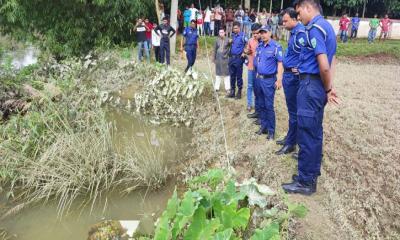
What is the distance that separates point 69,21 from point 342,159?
28.9 ft

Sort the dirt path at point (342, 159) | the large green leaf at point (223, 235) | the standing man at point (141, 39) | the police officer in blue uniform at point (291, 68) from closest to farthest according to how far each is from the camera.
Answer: the large green leaf at point (223, 235) < the dirt path at point (342, 159) < the police officer in blue uniform at point (291, 68) < the standing man at point (141, 39)

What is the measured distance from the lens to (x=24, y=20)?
10.7 m

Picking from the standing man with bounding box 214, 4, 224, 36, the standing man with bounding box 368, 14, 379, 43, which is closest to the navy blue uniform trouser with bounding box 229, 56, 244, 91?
the standing man with bounding box 214, 4, 224, 36

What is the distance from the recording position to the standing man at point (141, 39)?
10.9m

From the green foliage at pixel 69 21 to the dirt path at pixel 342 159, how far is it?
5.22 meters

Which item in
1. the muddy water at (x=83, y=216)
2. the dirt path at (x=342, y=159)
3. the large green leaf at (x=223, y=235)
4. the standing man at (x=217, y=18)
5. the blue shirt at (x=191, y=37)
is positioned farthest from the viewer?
the standing man at (x=217, y=18)

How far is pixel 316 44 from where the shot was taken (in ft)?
10.9

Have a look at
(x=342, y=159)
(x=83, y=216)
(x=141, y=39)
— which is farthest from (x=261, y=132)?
(x=141, y=39)

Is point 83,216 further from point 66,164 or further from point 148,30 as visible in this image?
point 148,30

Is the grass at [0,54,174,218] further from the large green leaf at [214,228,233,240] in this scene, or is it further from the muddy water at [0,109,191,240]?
the large green leaf at [214,228,233,240]

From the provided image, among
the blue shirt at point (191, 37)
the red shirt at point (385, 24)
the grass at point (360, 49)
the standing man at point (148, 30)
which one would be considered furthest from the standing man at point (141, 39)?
the red shirt at point (385, 24)

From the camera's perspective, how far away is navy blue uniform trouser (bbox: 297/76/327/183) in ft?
11.5

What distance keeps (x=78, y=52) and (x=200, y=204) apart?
9501mm

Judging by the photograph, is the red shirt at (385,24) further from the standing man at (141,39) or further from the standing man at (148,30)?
the standing man at (141,39)
